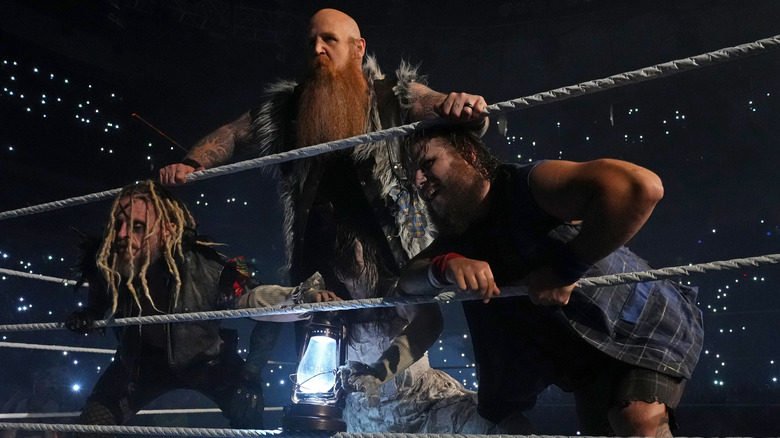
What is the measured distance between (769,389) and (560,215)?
668 centimetres

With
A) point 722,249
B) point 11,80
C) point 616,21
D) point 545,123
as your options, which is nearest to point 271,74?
point 11,80

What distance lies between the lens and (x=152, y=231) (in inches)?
92.7

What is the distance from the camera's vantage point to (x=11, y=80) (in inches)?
258

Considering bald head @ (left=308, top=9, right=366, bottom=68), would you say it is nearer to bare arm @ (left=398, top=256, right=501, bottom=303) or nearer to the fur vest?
the fur vest

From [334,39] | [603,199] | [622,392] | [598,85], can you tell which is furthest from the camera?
[334,39]

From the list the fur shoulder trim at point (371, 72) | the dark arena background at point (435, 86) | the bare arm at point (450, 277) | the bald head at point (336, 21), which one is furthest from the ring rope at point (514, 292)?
the dark arena background at point (435, 86)

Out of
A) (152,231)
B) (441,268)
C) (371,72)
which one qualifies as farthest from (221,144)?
(441,268)

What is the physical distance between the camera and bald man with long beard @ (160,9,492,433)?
230 centimetres

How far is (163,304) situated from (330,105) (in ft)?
3.92

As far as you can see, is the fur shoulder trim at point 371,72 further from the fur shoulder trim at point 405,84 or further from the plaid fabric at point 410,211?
the plaid fabric at point 410,211

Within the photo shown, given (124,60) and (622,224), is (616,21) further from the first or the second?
(622,224)

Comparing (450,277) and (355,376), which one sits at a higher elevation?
(450,277)

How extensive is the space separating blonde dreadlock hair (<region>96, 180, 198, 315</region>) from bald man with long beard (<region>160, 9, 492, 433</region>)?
262 millimetres

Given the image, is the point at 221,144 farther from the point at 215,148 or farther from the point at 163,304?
the point at 163,304
